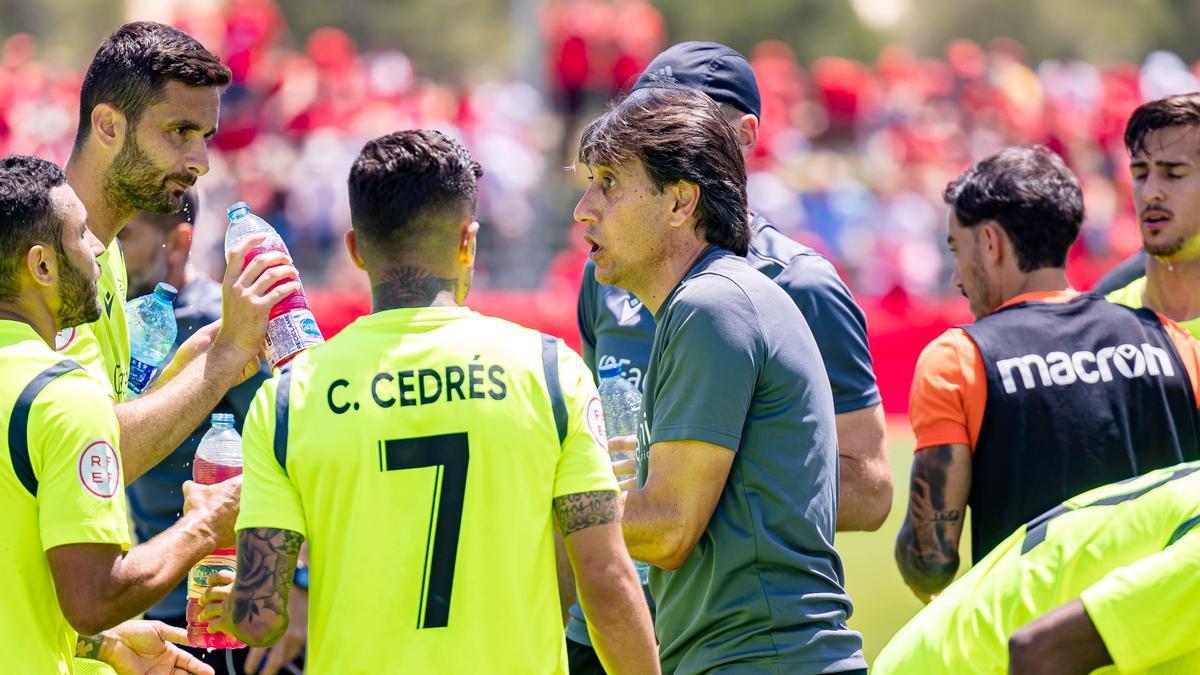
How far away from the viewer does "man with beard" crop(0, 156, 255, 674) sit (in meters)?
3.25

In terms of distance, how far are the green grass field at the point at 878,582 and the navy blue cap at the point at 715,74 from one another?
→ 2989 millimetres

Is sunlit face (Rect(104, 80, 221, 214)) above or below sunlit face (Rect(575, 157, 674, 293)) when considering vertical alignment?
above

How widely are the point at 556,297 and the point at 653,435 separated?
10576 mm

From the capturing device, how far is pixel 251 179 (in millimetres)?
15828

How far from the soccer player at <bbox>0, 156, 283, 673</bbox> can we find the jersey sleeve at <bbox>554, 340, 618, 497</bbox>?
97 cm

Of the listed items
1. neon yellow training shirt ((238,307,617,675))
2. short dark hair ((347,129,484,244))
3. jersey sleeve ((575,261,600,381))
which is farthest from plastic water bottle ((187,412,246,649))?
jersey sleeve ((575,261,600,381))

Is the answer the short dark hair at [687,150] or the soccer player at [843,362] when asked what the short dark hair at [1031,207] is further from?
the short dark hair at [687,150]

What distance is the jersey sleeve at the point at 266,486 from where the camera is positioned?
316 cm

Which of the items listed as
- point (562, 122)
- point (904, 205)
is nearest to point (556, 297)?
point (562, 122)

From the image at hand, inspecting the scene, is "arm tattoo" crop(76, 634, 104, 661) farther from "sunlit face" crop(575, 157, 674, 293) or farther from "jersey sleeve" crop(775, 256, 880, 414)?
"jersey sleeve" crop(775, 256, 880, 414)

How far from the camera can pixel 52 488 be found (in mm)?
3240

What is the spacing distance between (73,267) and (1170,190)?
391 cm

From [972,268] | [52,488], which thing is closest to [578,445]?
[52,488]

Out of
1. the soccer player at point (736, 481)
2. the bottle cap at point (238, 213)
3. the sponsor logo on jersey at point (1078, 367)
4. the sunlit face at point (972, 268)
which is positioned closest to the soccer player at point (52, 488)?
the bottle cap at point (238, 213)
